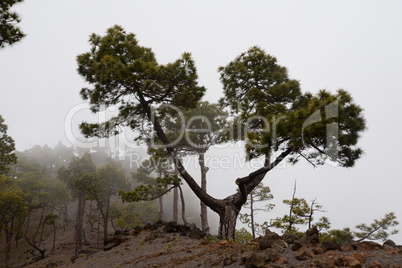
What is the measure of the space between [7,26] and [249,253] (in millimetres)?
8583

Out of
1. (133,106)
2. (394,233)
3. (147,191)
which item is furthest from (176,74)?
(394,233)

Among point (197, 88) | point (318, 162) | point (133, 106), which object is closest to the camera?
point (318, 162)

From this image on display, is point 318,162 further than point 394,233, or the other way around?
point 394,233

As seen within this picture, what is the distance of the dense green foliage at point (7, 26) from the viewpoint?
6.61 meters

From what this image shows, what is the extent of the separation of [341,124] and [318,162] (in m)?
2.10

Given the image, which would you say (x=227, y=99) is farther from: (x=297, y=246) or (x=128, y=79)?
(x=297, y=246)

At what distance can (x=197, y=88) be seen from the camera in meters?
9.53

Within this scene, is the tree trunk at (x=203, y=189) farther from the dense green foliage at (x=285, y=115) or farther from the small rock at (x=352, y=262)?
the small rock at (x=352, y=262)

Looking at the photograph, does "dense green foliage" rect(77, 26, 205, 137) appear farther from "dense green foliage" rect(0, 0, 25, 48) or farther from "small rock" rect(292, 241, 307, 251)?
"small rock" rect(292, 241, 307, 251)

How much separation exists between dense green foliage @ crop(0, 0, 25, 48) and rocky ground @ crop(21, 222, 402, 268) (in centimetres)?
748

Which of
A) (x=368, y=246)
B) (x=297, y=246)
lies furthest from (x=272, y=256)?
(x=368, y=246)

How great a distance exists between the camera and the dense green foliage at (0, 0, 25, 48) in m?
6.61

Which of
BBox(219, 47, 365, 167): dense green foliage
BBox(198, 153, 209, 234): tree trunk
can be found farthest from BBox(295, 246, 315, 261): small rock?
BBox(198, 153, 209, 234): tree trunk

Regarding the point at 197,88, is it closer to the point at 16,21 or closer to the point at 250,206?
the point at 16,21
